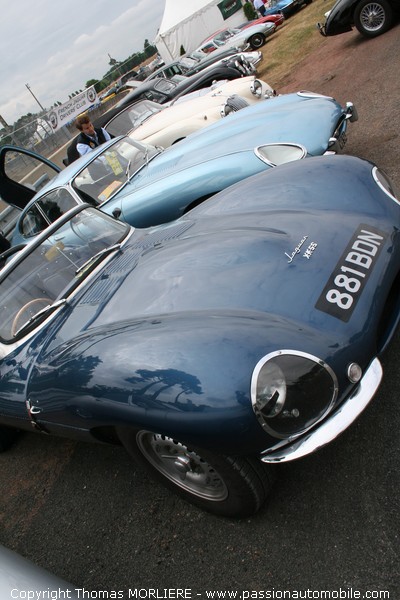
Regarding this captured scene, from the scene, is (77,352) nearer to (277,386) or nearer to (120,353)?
(120,353)

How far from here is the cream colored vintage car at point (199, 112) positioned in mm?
6574

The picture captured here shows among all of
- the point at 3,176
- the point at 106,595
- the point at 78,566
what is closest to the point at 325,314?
the point at 106,595

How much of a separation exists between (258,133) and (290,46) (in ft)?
38.3

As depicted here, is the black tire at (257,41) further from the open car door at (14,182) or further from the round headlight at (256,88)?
the open car door at (14,182)

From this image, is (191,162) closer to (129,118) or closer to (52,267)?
(52,267)

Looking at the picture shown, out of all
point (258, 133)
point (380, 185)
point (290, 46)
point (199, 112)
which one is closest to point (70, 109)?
point (290, 46)

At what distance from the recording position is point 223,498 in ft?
6.88

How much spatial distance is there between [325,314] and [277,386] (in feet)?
1.44

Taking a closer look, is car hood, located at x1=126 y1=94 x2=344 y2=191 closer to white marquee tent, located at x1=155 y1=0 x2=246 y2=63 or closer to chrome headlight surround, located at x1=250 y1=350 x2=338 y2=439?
chrome headlight surround, located at x1=250 y1=350 x2=338 y2=439

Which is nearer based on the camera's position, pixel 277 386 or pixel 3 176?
pixel 277 386

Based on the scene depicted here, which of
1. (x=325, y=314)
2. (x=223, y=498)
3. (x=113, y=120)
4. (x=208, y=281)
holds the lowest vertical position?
(x=223, y=498)

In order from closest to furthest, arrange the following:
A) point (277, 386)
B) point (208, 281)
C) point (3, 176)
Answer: point (277, 386), point (208, 281), point (3, 176)

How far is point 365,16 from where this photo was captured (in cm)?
877

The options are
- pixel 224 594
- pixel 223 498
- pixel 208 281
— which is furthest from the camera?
pixel 208 281
